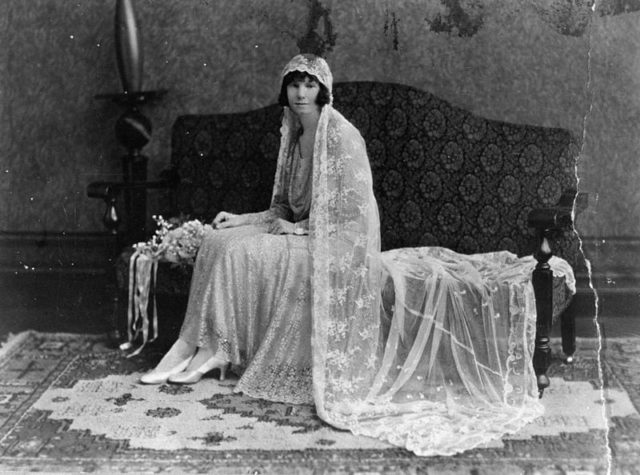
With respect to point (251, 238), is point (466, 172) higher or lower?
higher

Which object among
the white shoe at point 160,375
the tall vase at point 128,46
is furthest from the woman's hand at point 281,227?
the tall vase at point 128,46

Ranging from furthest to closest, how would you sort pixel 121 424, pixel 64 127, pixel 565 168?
pixel 64 127
pixel 565 168
pixel 121 424

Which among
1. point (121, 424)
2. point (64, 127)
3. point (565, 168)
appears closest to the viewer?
point (121, 424)

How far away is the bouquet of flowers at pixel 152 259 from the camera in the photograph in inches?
176

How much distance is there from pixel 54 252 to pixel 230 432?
2.84 metres

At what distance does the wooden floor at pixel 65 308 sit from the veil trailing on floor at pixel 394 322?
1.32 m

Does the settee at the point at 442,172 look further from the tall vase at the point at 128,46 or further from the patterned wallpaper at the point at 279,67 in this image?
the tall vase at the point at 128,46

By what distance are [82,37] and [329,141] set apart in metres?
2.38

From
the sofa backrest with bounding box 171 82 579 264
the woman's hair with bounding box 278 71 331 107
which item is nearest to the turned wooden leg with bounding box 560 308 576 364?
the sofa backrest with bounding box 171 82 579 264

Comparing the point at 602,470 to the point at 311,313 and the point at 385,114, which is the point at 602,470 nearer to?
the point at 311,313

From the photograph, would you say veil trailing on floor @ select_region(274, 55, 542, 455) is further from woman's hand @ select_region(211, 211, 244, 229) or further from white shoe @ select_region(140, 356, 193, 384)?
white shoe @ select_region(140, 356, 193, 384)

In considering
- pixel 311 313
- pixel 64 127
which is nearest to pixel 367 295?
pixel 311 313

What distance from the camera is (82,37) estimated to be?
5.55 meters

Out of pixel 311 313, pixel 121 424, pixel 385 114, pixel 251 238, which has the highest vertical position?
pixel 385 114
